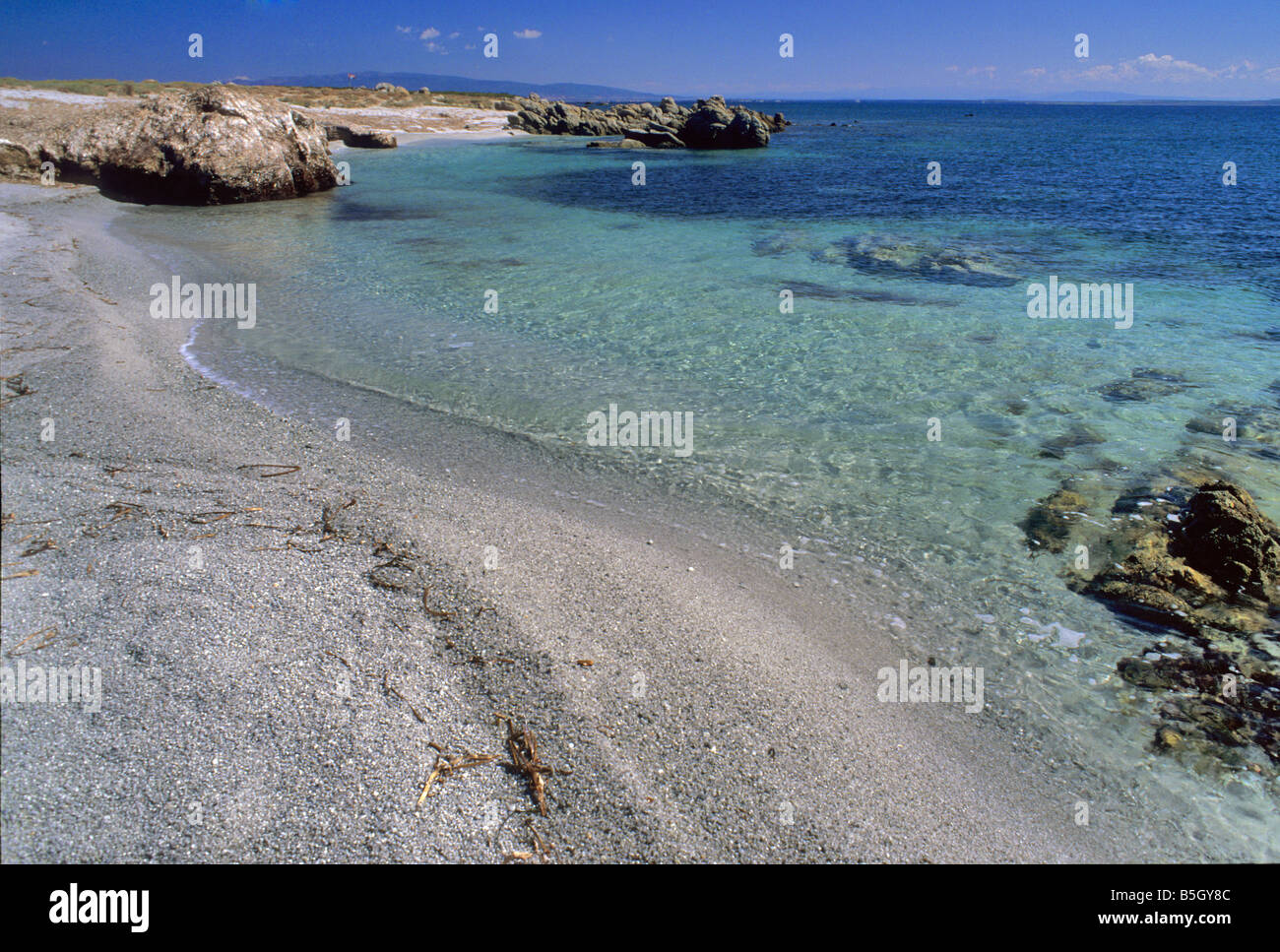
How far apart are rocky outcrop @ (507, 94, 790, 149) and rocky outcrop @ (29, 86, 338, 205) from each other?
43.5 meters

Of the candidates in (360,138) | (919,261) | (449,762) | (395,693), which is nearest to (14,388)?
(395,693)

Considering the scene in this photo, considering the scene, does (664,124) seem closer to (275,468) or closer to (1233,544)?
(275,468)

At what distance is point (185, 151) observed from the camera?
21578 mm

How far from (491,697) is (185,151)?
82.3 feet

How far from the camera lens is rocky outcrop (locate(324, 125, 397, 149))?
46.6 meters

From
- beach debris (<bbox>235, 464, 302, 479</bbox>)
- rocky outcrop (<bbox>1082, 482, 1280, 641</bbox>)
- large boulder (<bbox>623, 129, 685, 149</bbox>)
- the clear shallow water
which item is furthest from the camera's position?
large boulder (<bbox>623, 129, 685, 149</bbox>)

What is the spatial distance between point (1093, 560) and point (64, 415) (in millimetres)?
9364

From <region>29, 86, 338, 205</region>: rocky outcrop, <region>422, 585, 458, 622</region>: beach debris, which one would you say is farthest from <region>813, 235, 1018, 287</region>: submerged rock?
<region>29, 86, 338, 205</region>: rocky outcrop

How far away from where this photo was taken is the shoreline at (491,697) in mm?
2959

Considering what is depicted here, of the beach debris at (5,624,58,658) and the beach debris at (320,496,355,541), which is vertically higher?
the beach debris at (320,496,355,541)

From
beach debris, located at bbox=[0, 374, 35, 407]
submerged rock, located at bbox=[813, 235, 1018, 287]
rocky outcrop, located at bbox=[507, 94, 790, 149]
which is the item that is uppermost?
rocky outcrop, located at bbox=[507, 94, 790, 149]

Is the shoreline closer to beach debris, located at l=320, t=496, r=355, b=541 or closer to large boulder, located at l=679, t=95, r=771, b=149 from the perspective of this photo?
beach debris, located at l=320, t=496, r=355, b=541
